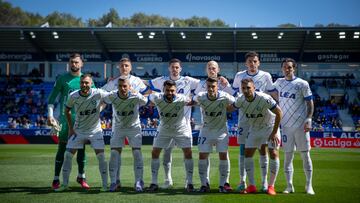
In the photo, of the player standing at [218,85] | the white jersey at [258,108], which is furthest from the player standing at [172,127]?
the white jersey at [258,108]

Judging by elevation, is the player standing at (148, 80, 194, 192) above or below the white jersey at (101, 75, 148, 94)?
below

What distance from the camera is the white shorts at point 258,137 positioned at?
28.3 feet

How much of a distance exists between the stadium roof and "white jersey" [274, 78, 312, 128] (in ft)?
78.1

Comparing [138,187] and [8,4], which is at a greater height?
[8,4]

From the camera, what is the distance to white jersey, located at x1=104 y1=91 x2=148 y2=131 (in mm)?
8969

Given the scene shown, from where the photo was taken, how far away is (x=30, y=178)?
10.9 meters

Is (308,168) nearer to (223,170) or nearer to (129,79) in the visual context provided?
(223,170)

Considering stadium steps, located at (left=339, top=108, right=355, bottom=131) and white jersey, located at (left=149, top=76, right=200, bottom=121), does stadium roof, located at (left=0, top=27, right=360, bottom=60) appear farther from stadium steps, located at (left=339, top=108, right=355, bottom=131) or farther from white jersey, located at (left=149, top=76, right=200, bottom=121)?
white jersey, located at (left=149, top=76, right=200, bottom=121)

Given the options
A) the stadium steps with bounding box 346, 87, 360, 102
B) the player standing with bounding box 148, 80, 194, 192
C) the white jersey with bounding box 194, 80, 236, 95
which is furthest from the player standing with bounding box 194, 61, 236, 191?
the stadium steps with bounding box 346, 87, 360, 102

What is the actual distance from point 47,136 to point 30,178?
59.2ft

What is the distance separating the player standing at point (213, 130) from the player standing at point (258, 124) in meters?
0.33

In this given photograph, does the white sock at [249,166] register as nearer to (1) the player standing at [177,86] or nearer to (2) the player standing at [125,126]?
(1) the player standing at [177,86]

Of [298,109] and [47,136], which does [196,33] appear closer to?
[47,136]

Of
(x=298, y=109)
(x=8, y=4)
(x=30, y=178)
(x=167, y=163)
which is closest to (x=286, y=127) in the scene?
(x=298, y=109)
